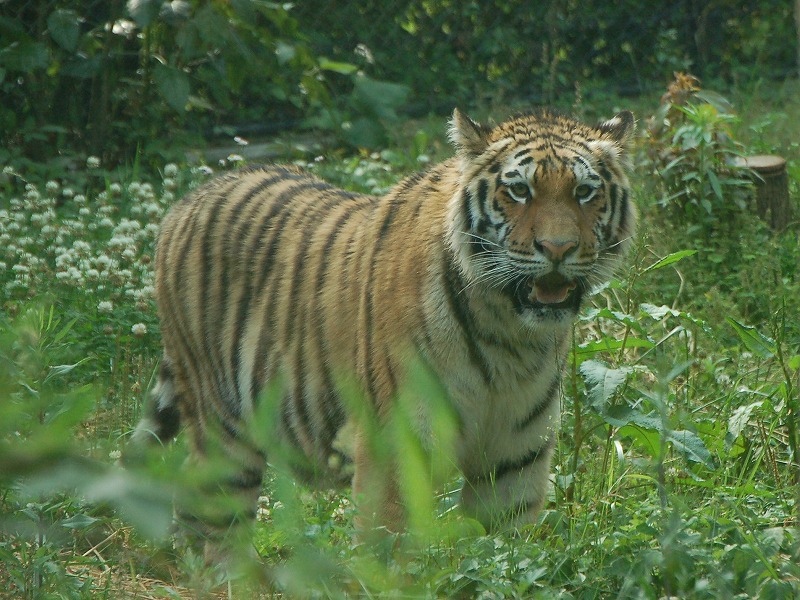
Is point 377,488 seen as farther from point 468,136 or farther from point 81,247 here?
point 81,247

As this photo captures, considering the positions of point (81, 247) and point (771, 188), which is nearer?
point (81, 247)

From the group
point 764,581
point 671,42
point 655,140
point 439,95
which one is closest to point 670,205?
point 655,140

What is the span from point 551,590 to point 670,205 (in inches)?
135

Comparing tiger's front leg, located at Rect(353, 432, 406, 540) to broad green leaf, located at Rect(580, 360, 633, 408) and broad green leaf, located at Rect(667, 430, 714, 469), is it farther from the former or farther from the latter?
broad green leaf, located at Rect(667, 430, 714, 469)

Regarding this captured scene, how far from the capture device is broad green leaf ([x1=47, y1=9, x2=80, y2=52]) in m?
6.34

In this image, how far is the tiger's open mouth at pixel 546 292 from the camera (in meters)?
3.00

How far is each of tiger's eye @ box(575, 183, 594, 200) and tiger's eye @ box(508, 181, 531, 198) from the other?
0.44 ft

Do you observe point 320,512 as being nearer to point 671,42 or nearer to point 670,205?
point 670,205

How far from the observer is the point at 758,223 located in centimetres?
532

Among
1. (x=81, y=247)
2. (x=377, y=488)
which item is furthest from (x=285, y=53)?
(x=377, y=488)

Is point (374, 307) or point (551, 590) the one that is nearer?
point (551, 590)

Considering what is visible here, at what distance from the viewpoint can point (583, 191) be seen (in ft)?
10.0

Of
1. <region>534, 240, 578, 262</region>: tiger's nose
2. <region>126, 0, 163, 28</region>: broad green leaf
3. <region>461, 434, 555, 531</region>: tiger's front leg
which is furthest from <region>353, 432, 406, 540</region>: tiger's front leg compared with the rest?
<region>126, 0, 163, 28</region>: broad green leaf

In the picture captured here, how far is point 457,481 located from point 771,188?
304 cm
